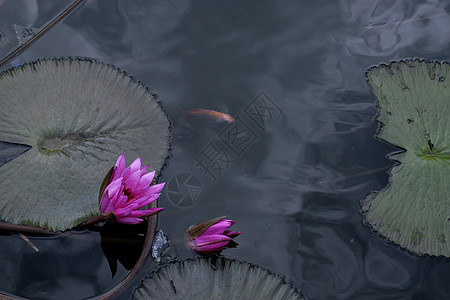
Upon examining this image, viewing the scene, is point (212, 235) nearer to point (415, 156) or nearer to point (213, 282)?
point (213, 282)

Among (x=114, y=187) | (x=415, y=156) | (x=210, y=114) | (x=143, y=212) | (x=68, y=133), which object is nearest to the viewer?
(x=114, y=187)

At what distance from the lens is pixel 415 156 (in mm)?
2416

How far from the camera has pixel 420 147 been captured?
8.01ft

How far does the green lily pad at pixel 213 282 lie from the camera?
1.86 meters

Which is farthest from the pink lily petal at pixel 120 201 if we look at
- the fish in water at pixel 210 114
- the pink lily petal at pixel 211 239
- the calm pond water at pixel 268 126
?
the fish in water at pixel 210 114

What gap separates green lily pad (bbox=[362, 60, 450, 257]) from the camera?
2.19 m

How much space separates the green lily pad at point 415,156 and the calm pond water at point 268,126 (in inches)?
3.7

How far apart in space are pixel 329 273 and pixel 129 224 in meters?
1.06

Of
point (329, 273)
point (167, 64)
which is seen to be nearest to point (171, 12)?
point (167, 64)

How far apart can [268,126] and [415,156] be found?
0.87 meters

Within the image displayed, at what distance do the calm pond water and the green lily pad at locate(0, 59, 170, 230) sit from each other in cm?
16

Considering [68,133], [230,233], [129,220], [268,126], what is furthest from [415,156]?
[68,133]

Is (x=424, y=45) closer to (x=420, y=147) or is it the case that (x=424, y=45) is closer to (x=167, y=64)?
(x=420, y=147)

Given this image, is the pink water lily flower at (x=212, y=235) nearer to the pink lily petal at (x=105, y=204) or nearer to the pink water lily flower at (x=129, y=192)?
the pink water lily flower at (x=129, y=192)
